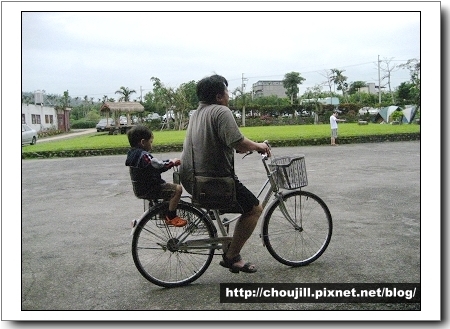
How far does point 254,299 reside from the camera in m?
2.93

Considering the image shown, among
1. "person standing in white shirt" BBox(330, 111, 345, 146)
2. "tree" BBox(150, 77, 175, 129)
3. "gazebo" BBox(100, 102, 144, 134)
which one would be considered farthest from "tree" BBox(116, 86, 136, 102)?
"person standing in white shirt" BBox(330, 111, 345, 146)

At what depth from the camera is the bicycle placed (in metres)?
3.02

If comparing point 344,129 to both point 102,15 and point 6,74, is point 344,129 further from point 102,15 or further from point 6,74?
point 6,74

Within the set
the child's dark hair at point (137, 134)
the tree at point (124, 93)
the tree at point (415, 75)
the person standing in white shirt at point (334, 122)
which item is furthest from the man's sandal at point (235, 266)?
the person standing in white shirt at point (334, 122)

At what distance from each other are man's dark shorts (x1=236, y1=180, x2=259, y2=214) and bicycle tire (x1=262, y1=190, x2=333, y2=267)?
0.71 ft

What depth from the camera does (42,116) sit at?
3.71 m

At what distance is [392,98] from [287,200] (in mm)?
1711

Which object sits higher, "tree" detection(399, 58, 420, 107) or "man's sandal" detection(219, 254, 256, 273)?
"tree" detection(399, 58, 420, 107)

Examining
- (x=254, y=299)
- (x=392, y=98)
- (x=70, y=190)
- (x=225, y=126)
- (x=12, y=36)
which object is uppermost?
(x=12, y=36)

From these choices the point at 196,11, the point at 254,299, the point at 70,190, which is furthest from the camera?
the point at 70,190

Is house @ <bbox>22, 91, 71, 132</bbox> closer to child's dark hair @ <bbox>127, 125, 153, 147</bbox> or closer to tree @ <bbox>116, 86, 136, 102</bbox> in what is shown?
tree @ <bbox>116, 86, 136, 102</bbox>

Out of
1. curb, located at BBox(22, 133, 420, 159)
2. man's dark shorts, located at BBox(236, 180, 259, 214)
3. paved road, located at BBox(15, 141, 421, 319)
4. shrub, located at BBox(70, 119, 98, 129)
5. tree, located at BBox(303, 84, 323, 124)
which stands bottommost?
paved road, located at BBox(15, 141, 421, 319)

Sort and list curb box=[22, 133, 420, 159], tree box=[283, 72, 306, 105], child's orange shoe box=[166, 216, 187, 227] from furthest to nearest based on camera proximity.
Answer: curb box=[22, 133, 420, 159], tree box=[283, 72, 306, 105], child's orange shoe box=[166, 216, 187, 227]

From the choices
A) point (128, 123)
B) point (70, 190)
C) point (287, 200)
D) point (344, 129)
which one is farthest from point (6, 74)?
point (344, 129)
